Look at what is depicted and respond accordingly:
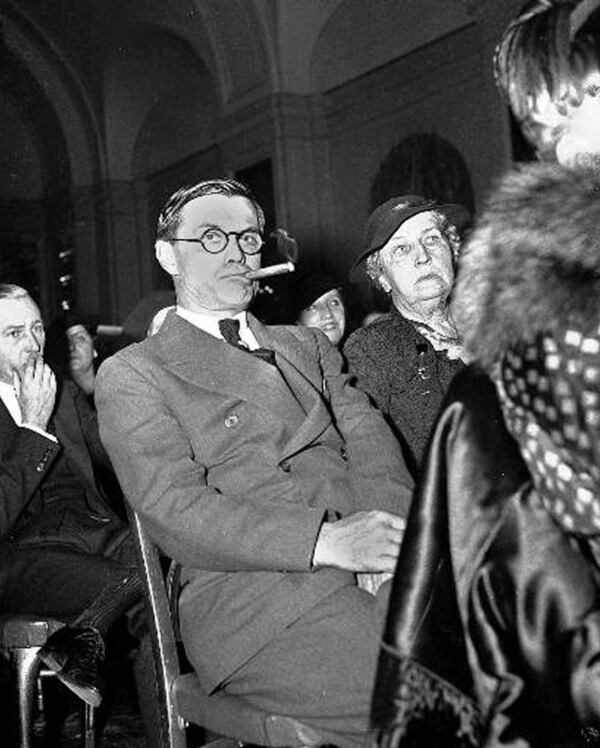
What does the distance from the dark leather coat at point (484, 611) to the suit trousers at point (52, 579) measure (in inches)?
72.4

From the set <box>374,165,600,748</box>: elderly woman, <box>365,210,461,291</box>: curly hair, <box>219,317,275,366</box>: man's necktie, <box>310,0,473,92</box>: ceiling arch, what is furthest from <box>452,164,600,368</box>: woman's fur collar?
<box>310,0,473,92</box>: ceiling arch

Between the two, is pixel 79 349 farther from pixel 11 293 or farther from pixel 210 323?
pixel 210 323

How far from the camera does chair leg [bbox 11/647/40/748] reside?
280 cm

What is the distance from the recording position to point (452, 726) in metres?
1.24

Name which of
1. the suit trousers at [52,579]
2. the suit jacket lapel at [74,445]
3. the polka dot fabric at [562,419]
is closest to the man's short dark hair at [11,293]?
the suit jacket lapel at [74,445]

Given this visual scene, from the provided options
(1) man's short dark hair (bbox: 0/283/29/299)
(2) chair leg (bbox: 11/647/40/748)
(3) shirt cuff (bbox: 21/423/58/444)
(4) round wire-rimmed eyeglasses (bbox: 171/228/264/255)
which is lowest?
(2) chair leg (bbox: 11/647/40/748)

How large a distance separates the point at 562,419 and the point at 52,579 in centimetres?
221

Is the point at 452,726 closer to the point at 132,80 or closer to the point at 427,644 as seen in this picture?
the point at 427,644

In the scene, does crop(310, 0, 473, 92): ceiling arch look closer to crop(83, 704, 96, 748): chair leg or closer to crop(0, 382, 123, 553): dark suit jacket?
crop(0, 382, 123, 553): dark suit jacket

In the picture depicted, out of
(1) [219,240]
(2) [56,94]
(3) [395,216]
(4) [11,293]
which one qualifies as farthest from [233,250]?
(2) [56,94]

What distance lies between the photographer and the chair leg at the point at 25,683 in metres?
2.80

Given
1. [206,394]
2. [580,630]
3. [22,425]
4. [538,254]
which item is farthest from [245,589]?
[22,425]

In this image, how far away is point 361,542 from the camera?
1.87 m

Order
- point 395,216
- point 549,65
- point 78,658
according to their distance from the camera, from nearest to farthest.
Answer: point 549,65
point 78,658
point 395,216
